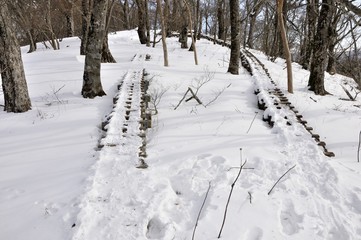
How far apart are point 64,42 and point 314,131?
19.2 metres

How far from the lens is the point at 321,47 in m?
7.40

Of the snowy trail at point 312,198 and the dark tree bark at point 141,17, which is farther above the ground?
the dark tree bark at point 141,17

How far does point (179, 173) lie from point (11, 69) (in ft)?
13.1

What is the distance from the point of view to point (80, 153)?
13.6 ft

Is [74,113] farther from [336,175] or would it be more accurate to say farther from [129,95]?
[336,175]

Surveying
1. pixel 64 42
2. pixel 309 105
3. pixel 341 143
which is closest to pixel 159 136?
pixel 341 143

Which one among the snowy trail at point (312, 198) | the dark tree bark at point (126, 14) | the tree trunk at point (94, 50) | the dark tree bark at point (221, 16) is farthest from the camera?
the dark tree bark at point (126, 14)

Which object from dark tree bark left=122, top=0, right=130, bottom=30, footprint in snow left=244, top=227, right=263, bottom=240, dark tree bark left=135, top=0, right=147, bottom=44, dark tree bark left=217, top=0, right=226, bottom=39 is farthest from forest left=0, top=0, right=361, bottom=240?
dark tree bark left=122, top=0, right=130, bottom=30

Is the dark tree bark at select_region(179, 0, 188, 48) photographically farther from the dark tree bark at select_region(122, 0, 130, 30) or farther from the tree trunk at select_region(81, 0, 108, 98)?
the dark tree bark at select_region(122, 0, 130, 30)

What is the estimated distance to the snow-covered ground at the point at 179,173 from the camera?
2.78 metres

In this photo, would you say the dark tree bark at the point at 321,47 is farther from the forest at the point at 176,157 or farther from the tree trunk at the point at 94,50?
the tree trunk at the point at 94,50

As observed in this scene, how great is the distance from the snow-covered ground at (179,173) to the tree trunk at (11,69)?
0.97 feet

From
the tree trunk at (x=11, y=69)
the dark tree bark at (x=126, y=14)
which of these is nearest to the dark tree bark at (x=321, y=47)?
the tree trunk at (x=11, y=69)

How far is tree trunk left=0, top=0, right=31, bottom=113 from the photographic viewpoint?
5461 millimetres
